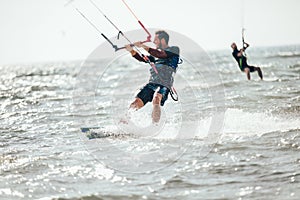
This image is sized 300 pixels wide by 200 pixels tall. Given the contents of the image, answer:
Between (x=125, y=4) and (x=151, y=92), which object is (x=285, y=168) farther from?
(x=125, y=4)

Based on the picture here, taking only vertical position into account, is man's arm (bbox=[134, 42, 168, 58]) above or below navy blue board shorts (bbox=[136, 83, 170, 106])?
above

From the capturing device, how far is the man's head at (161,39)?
10.1 metres

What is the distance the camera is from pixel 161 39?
10070 mm

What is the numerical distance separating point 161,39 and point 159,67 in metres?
0.67

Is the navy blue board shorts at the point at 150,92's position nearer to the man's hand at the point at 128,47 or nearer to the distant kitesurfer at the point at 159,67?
→ the distant kitesurfer at the point at 159,67

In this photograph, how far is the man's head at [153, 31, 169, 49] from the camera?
10.1 meters

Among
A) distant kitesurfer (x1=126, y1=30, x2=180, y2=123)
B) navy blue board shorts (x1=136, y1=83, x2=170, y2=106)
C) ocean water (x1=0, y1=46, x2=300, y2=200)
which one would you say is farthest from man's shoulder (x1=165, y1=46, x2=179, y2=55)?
ocean water (x1=0, y1=46, x2=300, y2=200)

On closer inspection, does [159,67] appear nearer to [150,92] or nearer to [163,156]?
[150,92]

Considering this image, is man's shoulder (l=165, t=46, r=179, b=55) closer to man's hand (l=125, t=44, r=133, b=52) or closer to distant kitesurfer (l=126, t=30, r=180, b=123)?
distant kitesurfer (l=126, t=30, r=180, b=123)

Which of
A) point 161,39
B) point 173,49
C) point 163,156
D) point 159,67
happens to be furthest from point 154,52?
point 163,156

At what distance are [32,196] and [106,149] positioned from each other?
3233 mm

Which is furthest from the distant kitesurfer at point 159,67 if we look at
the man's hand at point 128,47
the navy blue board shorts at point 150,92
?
the man's hand at point 128,47

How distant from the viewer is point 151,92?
Answer: 35.7 ft

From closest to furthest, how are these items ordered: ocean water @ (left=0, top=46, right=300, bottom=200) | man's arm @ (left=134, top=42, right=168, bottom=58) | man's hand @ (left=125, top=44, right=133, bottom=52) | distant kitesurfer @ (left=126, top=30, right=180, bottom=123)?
ocean water @ (left=0, top=46, right=300, bottom=200), man's hand @ (left=125, top=44, right=133, bottom=52), man's arm @ (left=134, top=42, right=168, bottom=58), distant kitesurfer @ (left=126, top=30, right=180, bottom=123)
